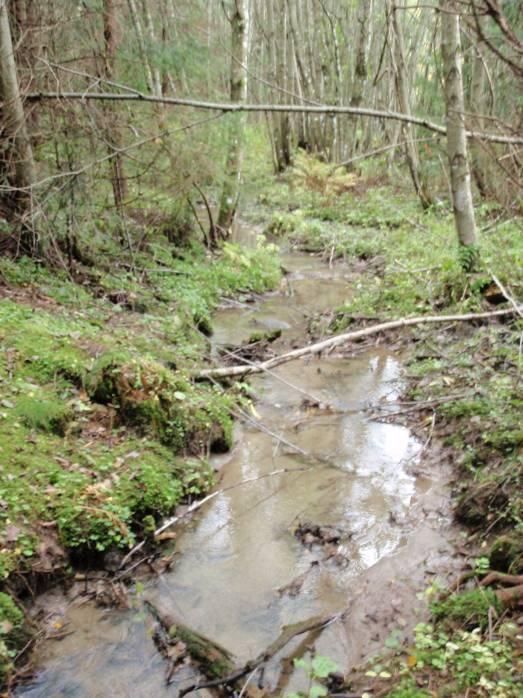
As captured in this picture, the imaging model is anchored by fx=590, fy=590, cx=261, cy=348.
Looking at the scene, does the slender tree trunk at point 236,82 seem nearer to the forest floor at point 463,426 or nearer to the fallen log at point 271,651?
the forest floor at point 463,426

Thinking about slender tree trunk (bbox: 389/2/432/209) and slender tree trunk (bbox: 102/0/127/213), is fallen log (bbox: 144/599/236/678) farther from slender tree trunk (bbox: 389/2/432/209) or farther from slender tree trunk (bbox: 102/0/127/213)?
slender tree trunk (bbox: 389/2/432/209)

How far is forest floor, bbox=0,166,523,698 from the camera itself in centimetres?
341

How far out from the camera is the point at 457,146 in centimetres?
817

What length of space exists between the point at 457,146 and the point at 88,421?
615 centimetres

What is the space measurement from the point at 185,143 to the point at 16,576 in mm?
8988

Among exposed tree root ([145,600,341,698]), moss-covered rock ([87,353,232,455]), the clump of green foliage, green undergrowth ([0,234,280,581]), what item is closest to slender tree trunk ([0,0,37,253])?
green undergrowth ([0,234,280,581])

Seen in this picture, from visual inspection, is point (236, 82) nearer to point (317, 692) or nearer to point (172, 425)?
point (172, 425)

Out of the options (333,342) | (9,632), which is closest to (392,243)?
(333,342)

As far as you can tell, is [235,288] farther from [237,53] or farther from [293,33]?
[293,33]

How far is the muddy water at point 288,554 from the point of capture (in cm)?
380

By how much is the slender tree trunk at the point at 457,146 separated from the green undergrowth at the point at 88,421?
13.7 ft

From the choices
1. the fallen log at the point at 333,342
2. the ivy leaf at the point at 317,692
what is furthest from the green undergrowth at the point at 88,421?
the ivy leaf at the point at 317,692

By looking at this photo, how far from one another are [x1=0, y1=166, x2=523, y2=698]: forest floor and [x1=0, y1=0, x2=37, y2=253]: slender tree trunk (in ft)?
2.87

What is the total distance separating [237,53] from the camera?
507 inches
